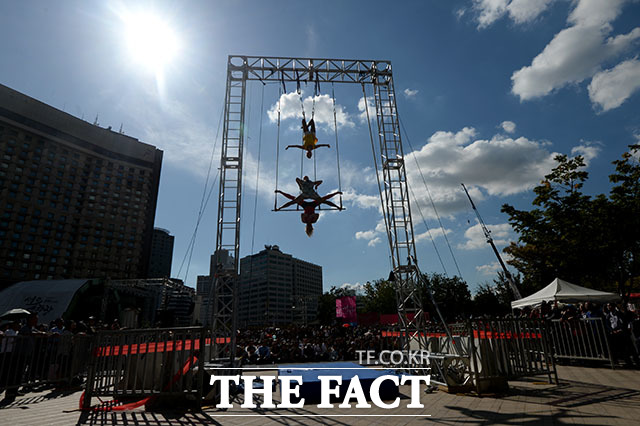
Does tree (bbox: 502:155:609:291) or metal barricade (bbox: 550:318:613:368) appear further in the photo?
tree (bbox: 502:155:609:291)

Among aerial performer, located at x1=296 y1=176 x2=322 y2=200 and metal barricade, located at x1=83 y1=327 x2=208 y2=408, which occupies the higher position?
aerial performer, located at x1=296 y1=176 x2=322 y2=200

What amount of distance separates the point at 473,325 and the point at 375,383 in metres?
2.25

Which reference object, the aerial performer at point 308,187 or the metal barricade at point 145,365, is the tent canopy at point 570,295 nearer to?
the aerial performer at point 308,187

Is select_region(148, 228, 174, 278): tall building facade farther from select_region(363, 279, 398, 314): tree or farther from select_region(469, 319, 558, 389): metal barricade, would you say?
select_region(469, 319, 558, 389): metal barricade

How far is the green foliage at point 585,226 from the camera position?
13539 mm

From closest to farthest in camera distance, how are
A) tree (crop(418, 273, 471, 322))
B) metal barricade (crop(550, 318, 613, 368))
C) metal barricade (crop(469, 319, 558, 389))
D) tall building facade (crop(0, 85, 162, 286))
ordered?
metal barricade (crop(469, 319, 558, 389)) → metal barricade (crop(550, 318, 613, 368)) → tree (crop(418, 273, 471, 322)) → tall building facade (crop(0, 85, 162, 286))

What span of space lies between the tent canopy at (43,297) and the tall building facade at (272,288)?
9490 cm

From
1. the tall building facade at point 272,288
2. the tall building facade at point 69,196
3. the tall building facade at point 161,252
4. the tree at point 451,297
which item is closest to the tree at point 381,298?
the tree at point 451,297

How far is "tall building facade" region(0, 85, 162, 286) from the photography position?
173 feet

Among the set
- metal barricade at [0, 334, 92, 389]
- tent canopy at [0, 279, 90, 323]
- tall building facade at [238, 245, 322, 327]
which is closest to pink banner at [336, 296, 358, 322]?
tent canopy at [0, 279, 90, 323]

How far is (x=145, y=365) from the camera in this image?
584 centimetres

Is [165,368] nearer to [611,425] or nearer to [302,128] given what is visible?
[611,425]

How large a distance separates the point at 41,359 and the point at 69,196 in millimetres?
66525

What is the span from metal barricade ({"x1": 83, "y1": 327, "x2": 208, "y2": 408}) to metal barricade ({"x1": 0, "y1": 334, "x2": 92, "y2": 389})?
215 centimetres
